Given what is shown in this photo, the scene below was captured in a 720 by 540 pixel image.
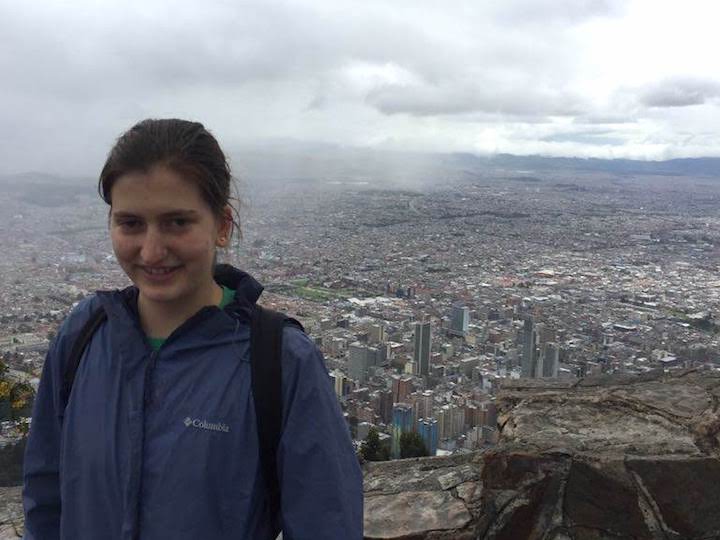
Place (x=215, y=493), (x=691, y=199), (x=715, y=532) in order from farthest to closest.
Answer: (x=691, y=199) < (x=715, y=532) < (x=215, y=493)

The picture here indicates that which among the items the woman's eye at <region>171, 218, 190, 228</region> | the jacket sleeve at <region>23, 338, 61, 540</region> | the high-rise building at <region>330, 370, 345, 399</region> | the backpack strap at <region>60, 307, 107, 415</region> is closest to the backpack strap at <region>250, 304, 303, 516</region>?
the woman's eye at <region>171, 218, 190, 228</region>

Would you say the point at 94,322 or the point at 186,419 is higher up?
the point at 94,322

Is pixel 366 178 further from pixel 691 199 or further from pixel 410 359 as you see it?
pixel 410 359

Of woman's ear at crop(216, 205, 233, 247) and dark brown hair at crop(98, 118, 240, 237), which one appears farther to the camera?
woman's ear at crop(216, 205, 233, 247)

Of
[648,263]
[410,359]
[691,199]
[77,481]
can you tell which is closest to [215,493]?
[77,481]

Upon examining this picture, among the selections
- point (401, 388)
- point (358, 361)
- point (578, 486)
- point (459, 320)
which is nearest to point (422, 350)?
point (358, 361)

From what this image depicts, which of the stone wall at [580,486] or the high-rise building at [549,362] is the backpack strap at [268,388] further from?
the high-rise building at [549,362]

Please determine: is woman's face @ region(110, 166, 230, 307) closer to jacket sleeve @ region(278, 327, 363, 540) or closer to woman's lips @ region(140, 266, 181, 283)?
woman's lips @ region(140, 266, 181, 283)

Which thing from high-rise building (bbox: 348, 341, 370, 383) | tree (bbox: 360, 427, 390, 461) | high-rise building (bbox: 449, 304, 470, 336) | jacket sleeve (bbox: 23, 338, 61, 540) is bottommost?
high-rise building (bbox: 449, 304, 470, 336)

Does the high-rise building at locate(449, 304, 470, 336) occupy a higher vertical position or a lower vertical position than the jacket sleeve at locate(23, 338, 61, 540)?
lower
